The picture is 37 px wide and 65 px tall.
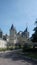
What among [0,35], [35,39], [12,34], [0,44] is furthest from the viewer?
[0,35]

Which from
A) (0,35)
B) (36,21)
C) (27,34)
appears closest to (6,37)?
(0,35)

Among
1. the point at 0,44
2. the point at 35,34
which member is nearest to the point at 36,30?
the point at 35,34

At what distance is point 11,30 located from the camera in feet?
251

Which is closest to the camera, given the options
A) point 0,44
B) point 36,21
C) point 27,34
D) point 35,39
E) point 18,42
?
point 35,39

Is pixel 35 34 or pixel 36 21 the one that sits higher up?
pixel 36 21

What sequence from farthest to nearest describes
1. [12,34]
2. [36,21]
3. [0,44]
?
[12,34]
[0,44]
[36,21]

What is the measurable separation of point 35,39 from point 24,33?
2284 inches

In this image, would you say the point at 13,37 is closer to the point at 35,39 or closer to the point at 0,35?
the point at 0,35

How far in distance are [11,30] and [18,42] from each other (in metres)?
11.2

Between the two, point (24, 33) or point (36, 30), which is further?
point (24, 33)

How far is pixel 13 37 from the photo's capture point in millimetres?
72312

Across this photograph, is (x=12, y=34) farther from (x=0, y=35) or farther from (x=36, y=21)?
(x=36, y=21)

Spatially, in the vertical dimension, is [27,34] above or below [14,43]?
above

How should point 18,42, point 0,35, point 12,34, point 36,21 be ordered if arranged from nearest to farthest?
point 36,21 < point 18,42 < point 12,34 < point 0,35
